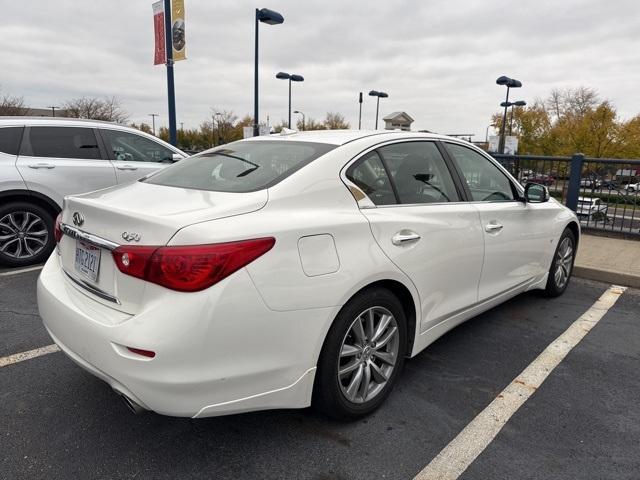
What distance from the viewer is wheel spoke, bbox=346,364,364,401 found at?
255 centimetres

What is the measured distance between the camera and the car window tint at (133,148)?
6.41m

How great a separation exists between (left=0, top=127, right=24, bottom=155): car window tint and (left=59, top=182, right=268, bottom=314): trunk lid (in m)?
3.87

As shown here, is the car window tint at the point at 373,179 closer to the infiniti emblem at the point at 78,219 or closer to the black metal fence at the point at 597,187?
the infiniti emblem at the point at 78,219

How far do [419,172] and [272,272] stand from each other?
1494 mm

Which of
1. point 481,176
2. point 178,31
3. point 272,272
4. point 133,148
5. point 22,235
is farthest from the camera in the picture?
point 178,31

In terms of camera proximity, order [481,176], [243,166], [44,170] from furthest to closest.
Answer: [44,170] < [481,176] < [243,166]

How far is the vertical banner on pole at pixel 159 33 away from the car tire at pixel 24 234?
18.9 ft

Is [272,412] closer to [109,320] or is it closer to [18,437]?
[109,320]

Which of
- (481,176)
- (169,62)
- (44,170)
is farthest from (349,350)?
(169,62)

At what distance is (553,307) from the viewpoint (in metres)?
4.59

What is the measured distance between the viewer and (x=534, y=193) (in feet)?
13.3

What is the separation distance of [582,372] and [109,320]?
3.01m

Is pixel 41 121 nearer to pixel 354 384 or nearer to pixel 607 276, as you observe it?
pixel 354 384

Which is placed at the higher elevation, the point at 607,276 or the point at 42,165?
the point at 42,165
